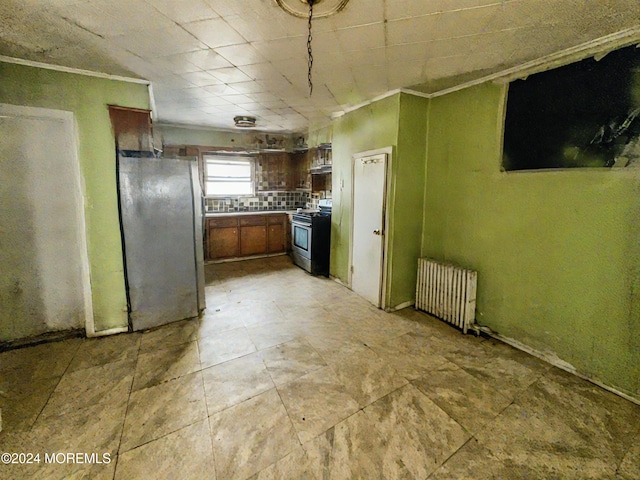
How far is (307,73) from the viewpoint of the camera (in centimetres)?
259

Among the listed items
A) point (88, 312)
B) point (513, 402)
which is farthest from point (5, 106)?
point (513, 402)

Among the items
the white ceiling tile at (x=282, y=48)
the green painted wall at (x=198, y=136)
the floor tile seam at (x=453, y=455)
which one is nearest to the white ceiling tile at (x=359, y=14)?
the white ceiling tile at (x=282, y=48)

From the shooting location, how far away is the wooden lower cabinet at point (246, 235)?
5.28 metres

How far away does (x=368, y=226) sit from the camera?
3.55 meters

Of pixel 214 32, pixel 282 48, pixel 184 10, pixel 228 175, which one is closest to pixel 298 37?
pixel 282 48

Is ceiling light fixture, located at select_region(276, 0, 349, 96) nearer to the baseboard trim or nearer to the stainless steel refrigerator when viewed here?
the stainless steel refrigerator

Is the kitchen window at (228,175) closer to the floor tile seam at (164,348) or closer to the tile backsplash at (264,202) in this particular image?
the tile backsplash at (264,202)

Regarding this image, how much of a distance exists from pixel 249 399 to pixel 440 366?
156 centimetres

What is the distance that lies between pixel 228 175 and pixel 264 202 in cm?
97

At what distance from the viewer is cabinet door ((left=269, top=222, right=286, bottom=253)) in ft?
19.1

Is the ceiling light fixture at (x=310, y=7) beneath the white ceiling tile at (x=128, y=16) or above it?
beneath

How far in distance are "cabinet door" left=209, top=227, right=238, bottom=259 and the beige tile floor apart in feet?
8.46

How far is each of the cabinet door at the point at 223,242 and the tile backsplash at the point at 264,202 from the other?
2.35ft

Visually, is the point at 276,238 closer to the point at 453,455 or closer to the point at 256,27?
the point at 256,27
